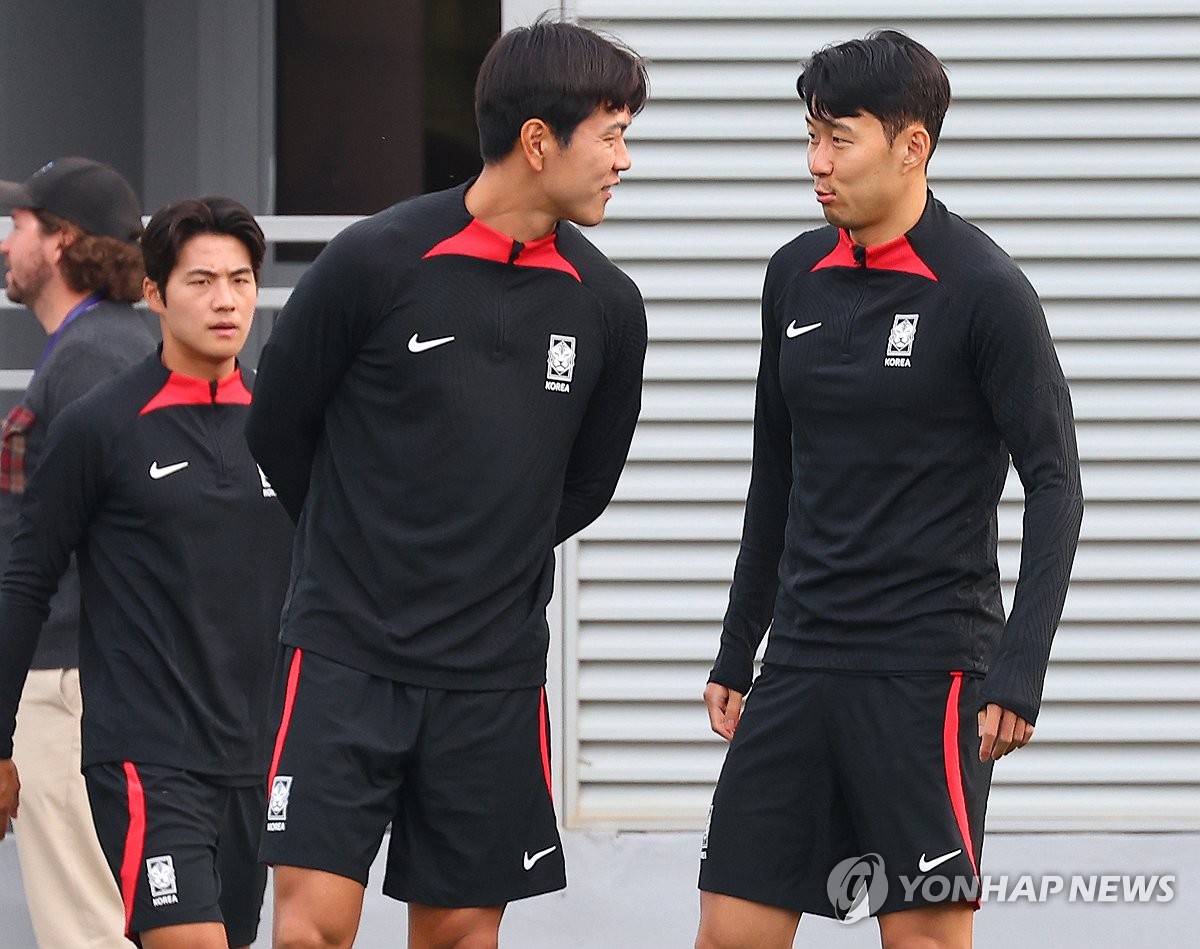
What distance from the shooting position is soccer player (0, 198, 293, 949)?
3980mm

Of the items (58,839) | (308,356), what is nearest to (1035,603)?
(308,356)

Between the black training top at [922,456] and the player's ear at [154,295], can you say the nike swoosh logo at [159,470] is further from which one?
the black training top at [922,456]

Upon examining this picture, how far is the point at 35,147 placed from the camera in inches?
271

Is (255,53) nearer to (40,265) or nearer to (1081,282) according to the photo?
(40,265)

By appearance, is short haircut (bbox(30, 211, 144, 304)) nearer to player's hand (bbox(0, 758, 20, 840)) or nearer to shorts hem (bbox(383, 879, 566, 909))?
player's hand (bbox(0, 758, 20, 840))

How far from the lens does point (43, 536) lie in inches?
159

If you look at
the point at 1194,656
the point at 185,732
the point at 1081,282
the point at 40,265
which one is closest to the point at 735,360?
the point at 1081,282

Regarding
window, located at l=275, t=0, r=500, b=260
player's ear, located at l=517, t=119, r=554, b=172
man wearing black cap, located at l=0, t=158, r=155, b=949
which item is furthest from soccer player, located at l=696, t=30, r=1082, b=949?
window, located at l=275, t=0, r=500, b=260

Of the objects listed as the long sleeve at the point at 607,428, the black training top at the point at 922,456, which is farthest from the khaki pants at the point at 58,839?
the black training top at the point at 922,456

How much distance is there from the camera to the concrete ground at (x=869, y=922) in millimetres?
5758

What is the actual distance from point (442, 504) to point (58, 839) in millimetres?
2091

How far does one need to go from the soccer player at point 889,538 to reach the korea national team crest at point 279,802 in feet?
2.81

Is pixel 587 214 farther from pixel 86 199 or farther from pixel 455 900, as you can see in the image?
pixel 86 199

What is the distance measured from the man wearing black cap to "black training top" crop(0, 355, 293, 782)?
0.77m
